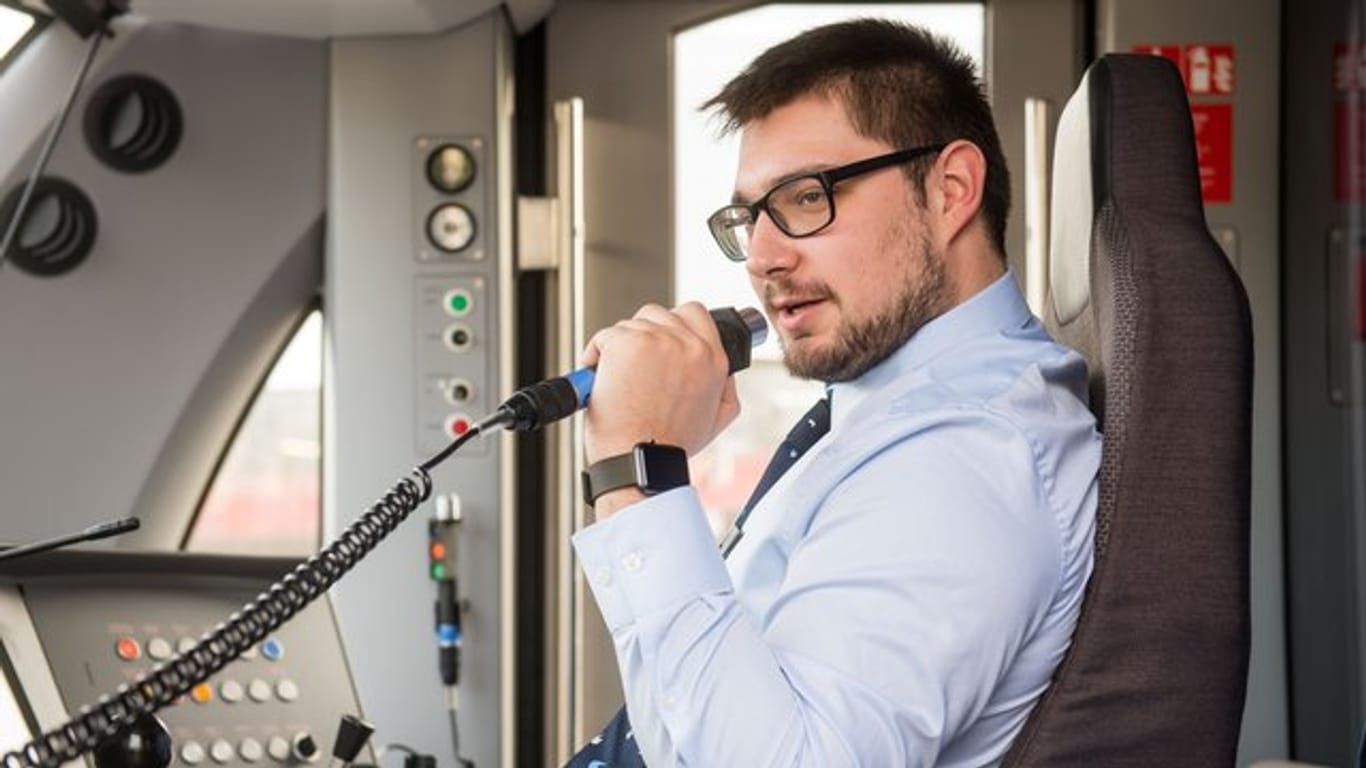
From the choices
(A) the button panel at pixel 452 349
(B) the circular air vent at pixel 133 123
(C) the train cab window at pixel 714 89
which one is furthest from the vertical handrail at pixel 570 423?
(B) the circular air vent at pixel 133 123

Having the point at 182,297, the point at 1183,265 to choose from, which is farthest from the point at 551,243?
the point at 1183,265

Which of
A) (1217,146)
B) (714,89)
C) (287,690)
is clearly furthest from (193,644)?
(1217,146)

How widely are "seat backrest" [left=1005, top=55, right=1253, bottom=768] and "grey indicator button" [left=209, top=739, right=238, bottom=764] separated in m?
0.72

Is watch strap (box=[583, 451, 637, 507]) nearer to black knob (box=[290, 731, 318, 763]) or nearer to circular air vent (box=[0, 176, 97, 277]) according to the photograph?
black knob (box=[290, 731, 318, 763])

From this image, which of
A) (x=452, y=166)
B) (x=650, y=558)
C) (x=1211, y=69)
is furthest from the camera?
(x=1211, y=69)

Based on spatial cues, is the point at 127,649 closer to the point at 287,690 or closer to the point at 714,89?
the point at 287,690

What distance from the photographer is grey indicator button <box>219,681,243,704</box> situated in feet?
Result: 5.93

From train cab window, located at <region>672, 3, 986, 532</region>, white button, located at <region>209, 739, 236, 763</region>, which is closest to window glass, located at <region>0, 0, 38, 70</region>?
train cab window, located at <region>672, 3, 986, 532</region>

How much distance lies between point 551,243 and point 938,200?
2.67 meters

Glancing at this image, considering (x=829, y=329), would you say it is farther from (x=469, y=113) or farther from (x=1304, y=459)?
(x=1304, y=459)

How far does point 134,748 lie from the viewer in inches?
56.3

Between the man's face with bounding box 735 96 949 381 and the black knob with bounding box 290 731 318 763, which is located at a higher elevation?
the man's face with bounding box 735 96 949 381

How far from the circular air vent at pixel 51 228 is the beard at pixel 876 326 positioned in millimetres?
2450

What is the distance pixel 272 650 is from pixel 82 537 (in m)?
0.43
